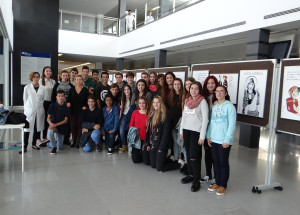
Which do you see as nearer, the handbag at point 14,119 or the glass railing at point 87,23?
the handbag at point 14,119

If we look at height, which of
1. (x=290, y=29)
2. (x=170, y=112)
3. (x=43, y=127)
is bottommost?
(x=43, y=127)

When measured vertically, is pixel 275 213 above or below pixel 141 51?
below

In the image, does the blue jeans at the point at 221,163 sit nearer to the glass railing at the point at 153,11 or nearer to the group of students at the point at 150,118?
the group of students at the point at 150,118

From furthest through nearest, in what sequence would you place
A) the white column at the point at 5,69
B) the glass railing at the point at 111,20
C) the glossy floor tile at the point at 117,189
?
the glass railing at the point at 111,20
the white column at the point at 5,69
the glossy floor tile at the point at 117,189

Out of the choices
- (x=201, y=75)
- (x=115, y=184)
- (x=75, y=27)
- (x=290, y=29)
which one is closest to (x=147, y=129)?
(x=115, y=184)

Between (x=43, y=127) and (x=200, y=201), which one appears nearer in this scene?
(x=200, y=201)

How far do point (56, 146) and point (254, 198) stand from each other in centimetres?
389

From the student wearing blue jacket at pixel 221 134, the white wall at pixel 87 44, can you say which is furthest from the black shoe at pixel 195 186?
the white wall at pixel 87 44

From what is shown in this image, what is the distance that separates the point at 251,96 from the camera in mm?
3631

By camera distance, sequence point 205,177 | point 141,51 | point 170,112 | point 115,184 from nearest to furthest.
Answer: point 115,184
point 205,177
point 170,112
point 141,51

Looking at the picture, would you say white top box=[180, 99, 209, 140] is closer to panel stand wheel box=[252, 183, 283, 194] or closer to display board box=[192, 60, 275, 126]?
display board box=[192, 60, 275, 126]

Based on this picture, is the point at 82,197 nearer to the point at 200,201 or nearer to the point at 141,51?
the point at 200,201

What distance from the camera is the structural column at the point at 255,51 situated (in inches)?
229

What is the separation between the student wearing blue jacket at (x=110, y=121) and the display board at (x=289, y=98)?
9.98ft
